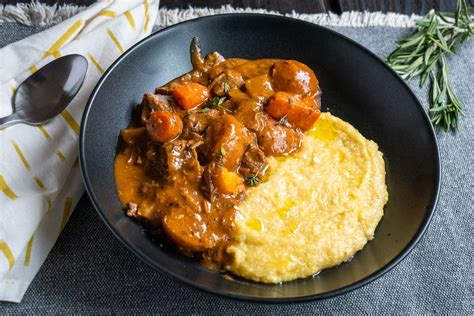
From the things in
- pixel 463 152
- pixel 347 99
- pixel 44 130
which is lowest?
pixel 463 152

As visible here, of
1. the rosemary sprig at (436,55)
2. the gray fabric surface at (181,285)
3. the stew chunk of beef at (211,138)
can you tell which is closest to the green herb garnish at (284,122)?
the stew chunk of beef at (211,138)

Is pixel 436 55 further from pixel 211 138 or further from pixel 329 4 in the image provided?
pixel 211 138

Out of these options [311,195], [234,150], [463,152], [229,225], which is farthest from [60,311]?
[463,152]

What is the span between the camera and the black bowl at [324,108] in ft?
10.1

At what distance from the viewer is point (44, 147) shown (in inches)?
141

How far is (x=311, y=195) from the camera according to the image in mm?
3461

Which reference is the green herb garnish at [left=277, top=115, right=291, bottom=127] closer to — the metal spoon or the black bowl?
the black bowl

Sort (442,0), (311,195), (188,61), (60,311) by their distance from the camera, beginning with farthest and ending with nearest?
(442,0) → (188,61) → (311,195) → (60,311)

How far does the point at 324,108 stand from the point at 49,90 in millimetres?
1903

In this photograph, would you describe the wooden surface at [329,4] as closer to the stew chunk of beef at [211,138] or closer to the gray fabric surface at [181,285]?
the stew chunk of beef at [211,138]

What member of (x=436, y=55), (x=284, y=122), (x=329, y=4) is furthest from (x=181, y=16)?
(x=436, y=55)

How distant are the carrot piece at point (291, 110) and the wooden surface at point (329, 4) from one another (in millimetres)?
1585

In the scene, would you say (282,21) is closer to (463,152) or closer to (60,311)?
(463,152)

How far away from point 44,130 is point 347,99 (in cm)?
211
